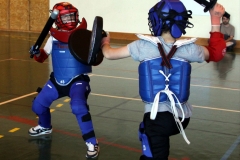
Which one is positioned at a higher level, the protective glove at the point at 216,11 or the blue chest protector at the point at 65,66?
the protective glove at the point at 216,11

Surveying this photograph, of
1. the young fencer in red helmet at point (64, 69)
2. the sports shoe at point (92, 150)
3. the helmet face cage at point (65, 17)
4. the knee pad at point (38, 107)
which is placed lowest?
the sports shoe at point (92, 150)

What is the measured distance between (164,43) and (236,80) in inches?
230

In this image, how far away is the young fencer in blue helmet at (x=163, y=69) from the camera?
3439 millimetres

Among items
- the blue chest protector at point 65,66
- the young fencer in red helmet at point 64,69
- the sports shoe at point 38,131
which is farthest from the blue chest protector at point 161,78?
Answer: the sports shoe at point 38,131

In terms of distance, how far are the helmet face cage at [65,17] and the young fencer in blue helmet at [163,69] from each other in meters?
1.57

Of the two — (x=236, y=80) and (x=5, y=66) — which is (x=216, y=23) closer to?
(x=236, y=80)

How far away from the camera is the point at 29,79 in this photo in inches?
332

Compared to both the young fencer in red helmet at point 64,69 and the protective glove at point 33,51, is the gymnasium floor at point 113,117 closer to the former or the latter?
the young fencer in red helmet at point 64,69

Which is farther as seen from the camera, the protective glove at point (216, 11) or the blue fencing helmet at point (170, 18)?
the protective glove at point (216, 11)

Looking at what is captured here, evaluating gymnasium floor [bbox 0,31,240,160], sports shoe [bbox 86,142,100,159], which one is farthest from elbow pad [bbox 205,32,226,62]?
sports shoe [bbox 86,142,100,159]

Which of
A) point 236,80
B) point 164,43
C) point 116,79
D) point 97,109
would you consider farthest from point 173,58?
point 236,80

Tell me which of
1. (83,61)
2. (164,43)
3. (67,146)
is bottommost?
(67,146)

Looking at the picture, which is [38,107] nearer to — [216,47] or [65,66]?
[65,66]

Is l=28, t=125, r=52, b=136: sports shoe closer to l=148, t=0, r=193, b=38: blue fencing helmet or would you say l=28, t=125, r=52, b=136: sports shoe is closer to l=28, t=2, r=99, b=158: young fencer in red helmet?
l=28, t=2, r=99, b=158: young fencer in red helmet
